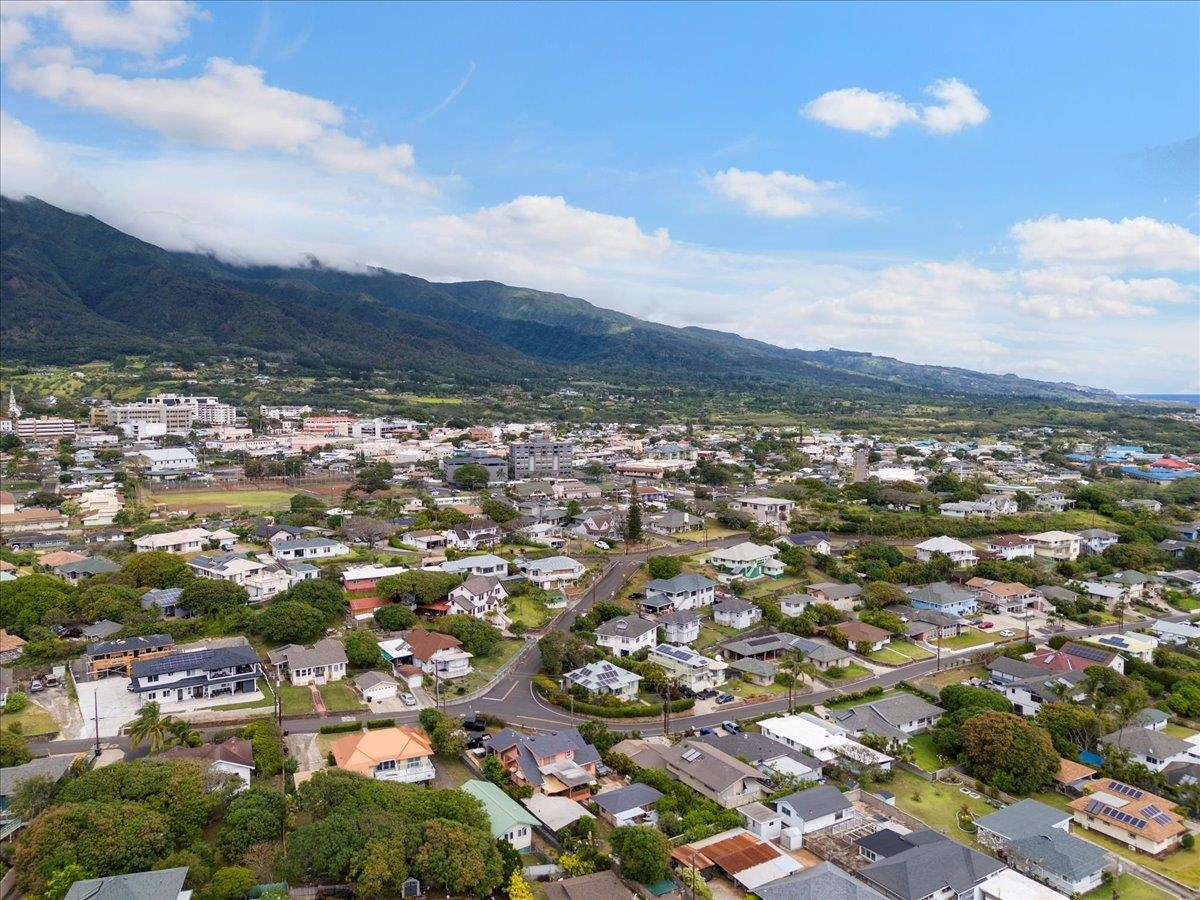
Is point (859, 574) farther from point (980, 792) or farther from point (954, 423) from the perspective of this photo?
point (954, 423)

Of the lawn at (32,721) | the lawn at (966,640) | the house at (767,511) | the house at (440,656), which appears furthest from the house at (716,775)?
the house at (767,511)

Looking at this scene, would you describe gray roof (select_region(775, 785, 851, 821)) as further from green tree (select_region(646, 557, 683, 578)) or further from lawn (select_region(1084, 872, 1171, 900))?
green tree (select_region(646, 557, 683, 578))

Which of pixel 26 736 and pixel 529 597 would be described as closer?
pixel 26 736

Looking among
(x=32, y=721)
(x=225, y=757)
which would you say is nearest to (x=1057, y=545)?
(x=225, y=757)

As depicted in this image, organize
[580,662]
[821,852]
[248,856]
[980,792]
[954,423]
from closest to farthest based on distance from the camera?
[248,856] → [821,852] → [980,792] → [580,662] → [954,423]

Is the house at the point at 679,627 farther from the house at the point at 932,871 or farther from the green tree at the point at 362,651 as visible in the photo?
the house at the point at 932,871

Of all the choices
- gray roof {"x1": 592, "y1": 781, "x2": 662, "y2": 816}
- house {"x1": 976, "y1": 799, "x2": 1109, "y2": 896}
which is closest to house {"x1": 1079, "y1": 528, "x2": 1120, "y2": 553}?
house {"x1": 976, "y1": 799, "x2": 1109, "y2": 896}

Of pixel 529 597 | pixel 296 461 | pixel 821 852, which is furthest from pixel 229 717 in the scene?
pixel 296 461
